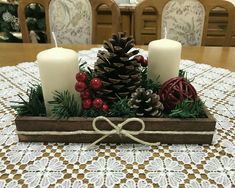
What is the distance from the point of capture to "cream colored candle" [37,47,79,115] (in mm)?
502

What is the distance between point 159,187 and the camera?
0.45 meters

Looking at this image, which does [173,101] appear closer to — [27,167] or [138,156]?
[138,156]

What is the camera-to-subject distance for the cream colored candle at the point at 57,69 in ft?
1.65

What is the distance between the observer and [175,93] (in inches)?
21.9

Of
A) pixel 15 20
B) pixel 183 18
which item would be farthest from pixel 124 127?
pixel 15 20

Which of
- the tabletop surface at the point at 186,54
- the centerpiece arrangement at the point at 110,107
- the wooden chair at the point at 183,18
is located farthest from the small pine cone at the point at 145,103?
the wooden chair at the point at 183,18

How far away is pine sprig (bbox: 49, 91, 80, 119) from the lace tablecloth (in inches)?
2.8

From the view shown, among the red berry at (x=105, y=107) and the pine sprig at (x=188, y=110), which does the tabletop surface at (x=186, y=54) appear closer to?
the pine sprig at (x=188, y=110)

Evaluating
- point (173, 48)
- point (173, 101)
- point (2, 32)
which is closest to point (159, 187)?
point (173, 101)

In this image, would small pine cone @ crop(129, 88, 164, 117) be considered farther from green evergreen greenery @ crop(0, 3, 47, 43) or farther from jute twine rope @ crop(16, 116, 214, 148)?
green evergreen greenery @ crop(0, 3, 47, 43)

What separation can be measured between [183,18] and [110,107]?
2.97ft

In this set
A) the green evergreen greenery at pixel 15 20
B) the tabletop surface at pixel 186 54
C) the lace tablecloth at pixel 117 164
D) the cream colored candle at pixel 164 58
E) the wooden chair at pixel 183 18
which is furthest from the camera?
the green evergreen greenery at pixel 15 20

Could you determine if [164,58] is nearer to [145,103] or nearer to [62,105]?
[145,103]

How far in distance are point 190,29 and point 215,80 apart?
0.52 m
